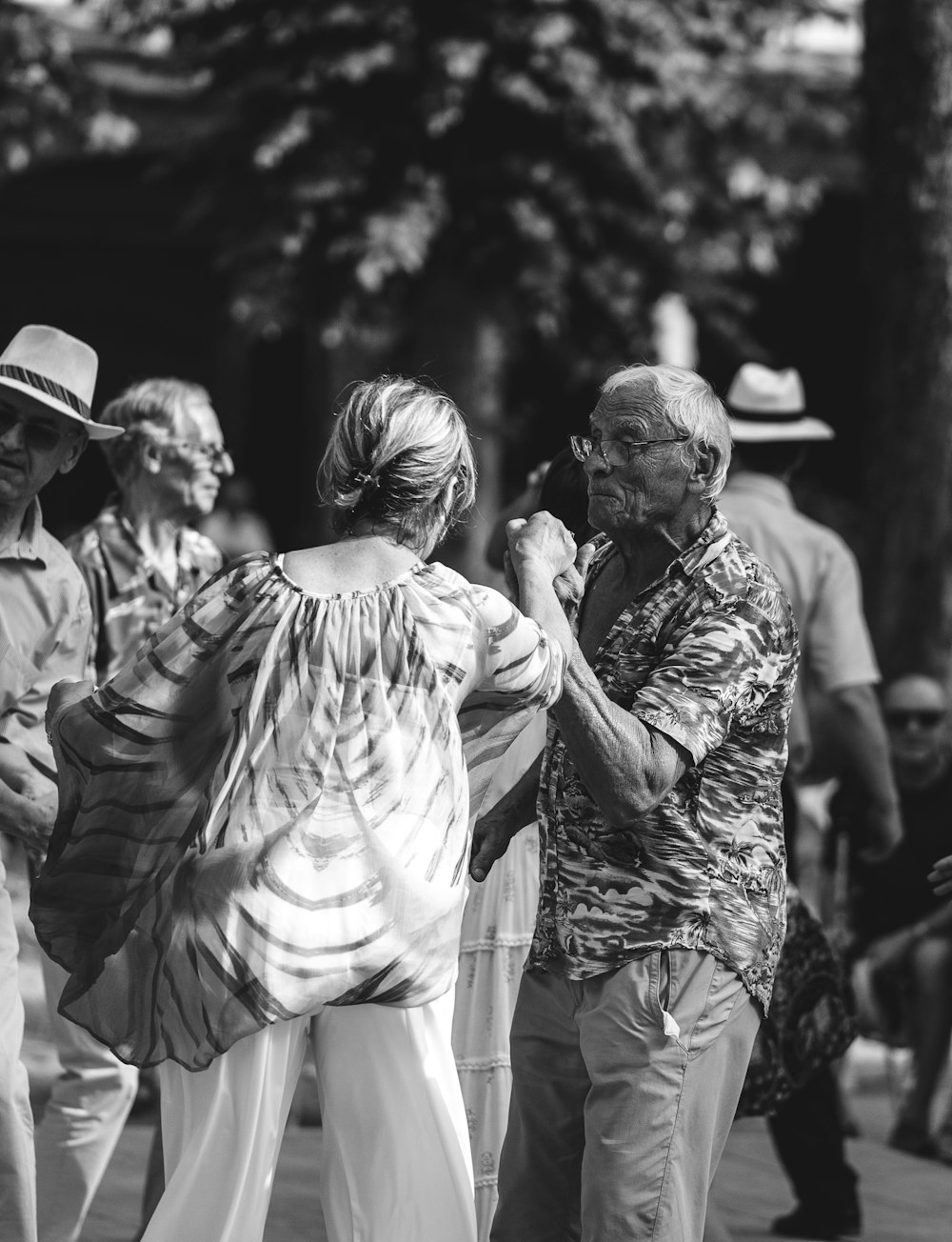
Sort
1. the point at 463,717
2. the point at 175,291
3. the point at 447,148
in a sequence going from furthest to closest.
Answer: the point at 175,291
the point at 447,148
the point at 463,717

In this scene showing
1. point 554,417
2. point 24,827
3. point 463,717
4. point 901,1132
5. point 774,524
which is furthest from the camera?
point 554,417

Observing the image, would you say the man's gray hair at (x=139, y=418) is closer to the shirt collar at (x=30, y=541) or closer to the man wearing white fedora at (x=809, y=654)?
the shirt collar at (x=30, y=541)

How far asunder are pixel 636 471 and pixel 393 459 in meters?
0.46

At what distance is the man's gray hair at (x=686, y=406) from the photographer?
3.36m

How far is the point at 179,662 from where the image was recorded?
10.2 feet

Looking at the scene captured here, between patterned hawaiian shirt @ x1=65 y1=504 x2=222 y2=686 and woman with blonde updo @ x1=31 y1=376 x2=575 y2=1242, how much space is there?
193 centimetres

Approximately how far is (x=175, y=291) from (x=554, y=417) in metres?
3.80

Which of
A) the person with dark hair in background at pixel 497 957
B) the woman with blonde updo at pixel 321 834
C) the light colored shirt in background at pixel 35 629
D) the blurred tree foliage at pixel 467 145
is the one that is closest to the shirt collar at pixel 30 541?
the light colored shirt in background at pixel 35 629

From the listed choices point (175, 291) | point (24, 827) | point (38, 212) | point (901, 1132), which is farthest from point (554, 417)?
point (24, 827)

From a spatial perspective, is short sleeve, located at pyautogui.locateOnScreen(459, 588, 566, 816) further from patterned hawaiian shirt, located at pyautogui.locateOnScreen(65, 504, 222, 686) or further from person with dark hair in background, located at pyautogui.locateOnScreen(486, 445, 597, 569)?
patterned hawaiian shirt, located at pyautogui.locateOnScreen(65, 504, 222, 686)

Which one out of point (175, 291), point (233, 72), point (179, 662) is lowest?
point (175, 291)

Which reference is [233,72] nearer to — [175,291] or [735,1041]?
[175,291]

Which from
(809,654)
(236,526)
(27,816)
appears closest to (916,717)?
(809,654)

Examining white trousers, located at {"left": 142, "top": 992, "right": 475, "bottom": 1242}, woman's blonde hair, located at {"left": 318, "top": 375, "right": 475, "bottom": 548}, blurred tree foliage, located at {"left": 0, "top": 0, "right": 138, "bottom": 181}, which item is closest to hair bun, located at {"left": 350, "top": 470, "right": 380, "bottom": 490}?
woman's blonde hair, located at {"left": 318, "top": 375, "right": 475, "bottom": 548}
